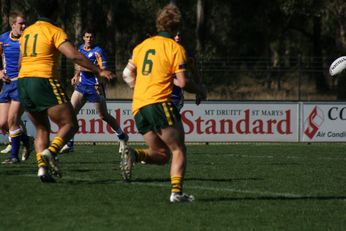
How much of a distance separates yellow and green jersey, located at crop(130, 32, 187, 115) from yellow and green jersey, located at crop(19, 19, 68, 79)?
1640 millimetres

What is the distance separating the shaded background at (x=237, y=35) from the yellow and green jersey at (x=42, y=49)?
16.6m

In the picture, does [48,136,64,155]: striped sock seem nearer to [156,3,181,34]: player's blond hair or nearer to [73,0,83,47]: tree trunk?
[156,3,181,34]: player's blond hair

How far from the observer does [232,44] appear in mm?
64750

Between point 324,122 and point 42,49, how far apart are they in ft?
45.9

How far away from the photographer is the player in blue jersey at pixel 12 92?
554 inches

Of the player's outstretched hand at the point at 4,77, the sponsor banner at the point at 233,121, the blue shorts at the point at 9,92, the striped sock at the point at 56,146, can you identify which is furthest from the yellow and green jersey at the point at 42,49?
the sponsor banner at the point at 233,121

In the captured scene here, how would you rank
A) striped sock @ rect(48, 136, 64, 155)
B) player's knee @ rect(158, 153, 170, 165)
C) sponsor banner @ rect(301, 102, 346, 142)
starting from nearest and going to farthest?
player's knee @ rect(158, 153, 170, 165) < striped sock @ rect(48, 136, 64, 155) < sponsor banner @ rect(301, 102, 346, 142)

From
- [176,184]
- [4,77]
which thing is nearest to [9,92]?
[4,77]

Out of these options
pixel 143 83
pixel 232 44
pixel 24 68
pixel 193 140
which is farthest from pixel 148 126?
pixel 232 44

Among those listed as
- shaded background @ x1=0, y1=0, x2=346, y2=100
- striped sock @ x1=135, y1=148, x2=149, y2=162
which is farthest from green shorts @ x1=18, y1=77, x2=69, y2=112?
shaded background @ x1=0, y1=0, x2=346, y2=100

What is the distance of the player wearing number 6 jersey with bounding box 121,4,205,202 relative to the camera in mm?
9289

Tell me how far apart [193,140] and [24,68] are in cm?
1272

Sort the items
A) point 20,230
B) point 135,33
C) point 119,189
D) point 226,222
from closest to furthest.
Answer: point 20,230
point 226,222
point 119,189
point 135,33

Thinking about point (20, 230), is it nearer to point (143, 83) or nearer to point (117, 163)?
point (143, 83)
